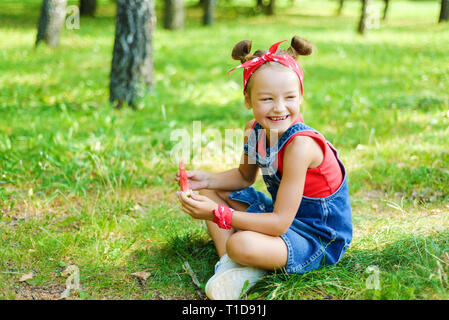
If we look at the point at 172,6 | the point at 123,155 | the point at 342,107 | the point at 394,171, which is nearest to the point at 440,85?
the point at 342,107

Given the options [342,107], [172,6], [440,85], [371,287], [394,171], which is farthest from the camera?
[172,6]

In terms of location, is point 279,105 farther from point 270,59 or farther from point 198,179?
point 198,179

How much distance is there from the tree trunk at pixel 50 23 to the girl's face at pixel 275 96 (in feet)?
24.2

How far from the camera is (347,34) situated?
40.4ft

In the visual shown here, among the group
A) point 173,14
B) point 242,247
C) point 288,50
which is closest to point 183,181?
point 242,247

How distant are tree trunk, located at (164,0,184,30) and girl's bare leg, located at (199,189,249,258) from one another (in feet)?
31.7

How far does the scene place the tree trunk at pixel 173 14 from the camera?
11742mm

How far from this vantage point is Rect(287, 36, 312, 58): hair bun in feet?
7.96

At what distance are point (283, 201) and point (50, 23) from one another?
7.82 m

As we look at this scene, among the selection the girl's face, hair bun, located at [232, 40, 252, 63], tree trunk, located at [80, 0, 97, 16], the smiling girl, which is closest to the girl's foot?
the smiling girl

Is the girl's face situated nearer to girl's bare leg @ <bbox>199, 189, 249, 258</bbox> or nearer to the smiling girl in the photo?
the smiling girl

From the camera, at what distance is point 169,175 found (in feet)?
12.7

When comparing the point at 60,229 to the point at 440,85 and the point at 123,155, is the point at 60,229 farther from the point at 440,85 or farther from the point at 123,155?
the point at 440,85

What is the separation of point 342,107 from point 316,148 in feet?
10.4
